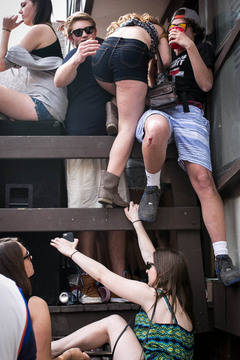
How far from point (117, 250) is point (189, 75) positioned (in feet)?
5.16

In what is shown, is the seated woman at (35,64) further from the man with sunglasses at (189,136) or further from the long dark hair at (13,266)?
the long dark hair at (13,266)

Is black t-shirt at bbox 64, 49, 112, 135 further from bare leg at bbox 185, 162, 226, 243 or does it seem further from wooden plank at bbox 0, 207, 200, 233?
bare leg at bbox 185, 162, 226, 243

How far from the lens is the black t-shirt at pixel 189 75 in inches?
163

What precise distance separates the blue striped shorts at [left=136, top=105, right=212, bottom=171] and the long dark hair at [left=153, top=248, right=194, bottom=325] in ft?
2.64

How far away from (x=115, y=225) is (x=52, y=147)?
0.81m

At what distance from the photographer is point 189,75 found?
4.18 meters

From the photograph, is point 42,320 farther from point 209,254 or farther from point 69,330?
point 209,254

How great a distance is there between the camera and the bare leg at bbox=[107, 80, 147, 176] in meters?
3.89

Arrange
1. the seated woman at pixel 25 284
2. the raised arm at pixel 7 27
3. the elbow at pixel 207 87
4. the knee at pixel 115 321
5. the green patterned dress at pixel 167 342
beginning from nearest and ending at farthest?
the seated woman at pixel 25 284
the green patterned dress at pixel 167 342
the knee at pixel 115 321
the elbow at pixel 207 87
the raised arm at pixel 7 27

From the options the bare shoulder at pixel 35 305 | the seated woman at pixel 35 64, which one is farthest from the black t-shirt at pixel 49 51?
the bare shoulder at pixel 35 305

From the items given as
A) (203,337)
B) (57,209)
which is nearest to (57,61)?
(57,209)

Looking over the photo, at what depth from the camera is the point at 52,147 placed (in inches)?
159

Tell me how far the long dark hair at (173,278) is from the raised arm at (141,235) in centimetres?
27

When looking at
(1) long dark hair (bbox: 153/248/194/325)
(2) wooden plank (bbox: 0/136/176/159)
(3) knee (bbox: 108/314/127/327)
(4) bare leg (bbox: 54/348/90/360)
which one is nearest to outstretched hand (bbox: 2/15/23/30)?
(2) wooden plank (bbox: 0/136/176/159)
